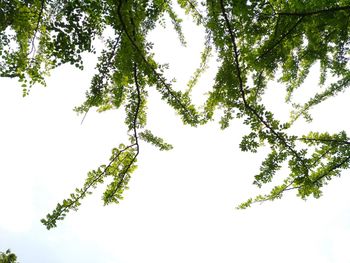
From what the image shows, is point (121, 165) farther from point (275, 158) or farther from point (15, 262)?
point (15, 262)

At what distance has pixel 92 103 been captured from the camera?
282 centimetres

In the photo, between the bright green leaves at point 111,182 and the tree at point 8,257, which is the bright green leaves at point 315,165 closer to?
the bright green leaves at point 111,182

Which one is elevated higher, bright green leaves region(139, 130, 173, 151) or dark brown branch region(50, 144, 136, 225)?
bright green leaves region(139, 130, 173, 151)

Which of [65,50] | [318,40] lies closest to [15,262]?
[65,50]

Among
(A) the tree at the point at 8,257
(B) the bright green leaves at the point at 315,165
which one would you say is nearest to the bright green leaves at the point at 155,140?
(B) the bright green leaves at the point at 315,165

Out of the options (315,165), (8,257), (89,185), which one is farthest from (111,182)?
(8,257)

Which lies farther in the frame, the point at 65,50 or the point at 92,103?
the point at 92,103

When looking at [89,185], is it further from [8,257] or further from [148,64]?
[8,257]

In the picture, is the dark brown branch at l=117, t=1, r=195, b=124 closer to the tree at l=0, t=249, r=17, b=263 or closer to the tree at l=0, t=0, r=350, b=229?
the tree at l=0, t=0, r=350, b=229

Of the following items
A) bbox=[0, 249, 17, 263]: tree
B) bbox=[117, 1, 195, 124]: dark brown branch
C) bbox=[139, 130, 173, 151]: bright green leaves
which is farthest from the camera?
bbox=[0, 249, 17, 263]: tree

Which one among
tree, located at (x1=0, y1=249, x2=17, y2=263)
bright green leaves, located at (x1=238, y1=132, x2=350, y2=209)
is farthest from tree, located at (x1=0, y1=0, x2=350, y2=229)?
tree, located at (x1=0, y1=249, x2=17, y2=263)

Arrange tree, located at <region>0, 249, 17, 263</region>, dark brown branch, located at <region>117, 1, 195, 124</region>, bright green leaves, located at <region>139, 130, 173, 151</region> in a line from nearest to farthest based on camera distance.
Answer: dark brown branch, located at <region>117, 1, 195, 124</region>, bright green leaves, located at <region>139, 130, 173, 151</region>, tree, located at <region>0, 249, 17, 263</region>

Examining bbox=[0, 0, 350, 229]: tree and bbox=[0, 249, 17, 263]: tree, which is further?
bbox=[0, 249, 17, 263]: tree

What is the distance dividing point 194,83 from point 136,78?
1705 millimetres
